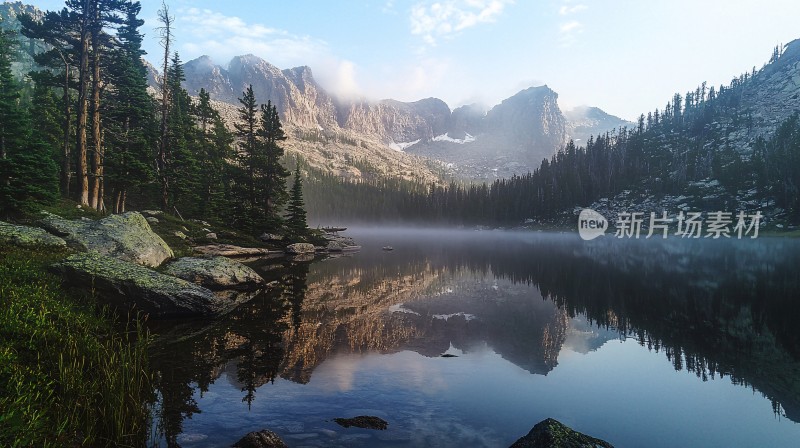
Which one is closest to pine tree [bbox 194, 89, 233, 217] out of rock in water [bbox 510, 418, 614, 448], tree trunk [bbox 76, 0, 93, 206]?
tree trunk [bbox 76, 0, 93, 206]

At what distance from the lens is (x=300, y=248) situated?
5384 centimetres

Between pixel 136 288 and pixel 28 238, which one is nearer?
pixel 136 288

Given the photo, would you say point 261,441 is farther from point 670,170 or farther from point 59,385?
point 670,170

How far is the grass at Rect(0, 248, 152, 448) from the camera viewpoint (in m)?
6.30

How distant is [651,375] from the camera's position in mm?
13914

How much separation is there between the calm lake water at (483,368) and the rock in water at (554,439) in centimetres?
125

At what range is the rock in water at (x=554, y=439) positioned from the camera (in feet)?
24.5

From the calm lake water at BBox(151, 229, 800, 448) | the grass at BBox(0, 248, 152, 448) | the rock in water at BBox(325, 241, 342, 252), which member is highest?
the grass at BBox(0, 248, 152, 448)

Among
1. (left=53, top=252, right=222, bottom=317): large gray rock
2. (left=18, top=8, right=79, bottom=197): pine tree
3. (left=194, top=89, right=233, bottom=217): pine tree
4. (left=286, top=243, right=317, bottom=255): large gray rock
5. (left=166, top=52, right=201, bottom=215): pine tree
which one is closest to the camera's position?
(left=53, top=252, right=222, bottom=317): large gray rock

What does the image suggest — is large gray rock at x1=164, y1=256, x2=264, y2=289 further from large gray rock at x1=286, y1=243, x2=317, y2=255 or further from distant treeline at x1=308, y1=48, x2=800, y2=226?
distant treeline at x1=308, y1=48, x2=800, y2=226

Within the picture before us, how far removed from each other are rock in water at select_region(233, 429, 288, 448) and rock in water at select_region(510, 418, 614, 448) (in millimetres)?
5017

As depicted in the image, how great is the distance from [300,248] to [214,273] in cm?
3023

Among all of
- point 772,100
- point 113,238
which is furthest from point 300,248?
point 772,100

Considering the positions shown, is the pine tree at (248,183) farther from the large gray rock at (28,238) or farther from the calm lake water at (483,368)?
the large gray rock at (28,238)
